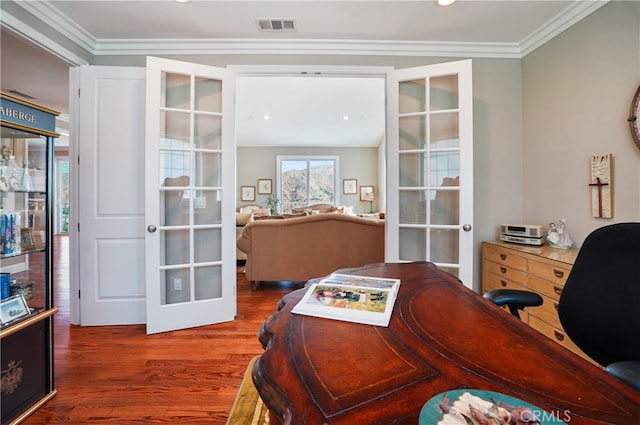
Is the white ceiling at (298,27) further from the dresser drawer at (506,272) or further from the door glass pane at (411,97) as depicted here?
the dresser drawer at (506,272)

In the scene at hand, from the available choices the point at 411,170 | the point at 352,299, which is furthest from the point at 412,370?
the point at 411,170

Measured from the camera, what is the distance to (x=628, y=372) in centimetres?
61

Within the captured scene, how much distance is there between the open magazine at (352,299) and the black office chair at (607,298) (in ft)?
1.65

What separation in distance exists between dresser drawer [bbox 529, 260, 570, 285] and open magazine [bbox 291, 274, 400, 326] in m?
1.28

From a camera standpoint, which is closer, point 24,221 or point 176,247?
point 24,221

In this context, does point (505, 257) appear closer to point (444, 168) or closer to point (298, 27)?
point (444, 168)

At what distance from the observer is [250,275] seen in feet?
11.5

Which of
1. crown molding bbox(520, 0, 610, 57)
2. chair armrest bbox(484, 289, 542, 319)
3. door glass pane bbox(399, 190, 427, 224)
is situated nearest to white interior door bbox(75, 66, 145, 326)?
door glass pane bbox(399, 190, 427, 224)

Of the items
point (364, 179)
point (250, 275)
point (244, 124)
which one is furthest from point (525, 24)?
point (364, 179)

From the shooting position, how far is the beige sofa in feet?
11.5

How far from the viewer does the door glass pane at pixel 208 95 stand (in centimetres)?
254

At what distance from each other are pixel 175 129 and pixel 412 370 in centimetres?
261

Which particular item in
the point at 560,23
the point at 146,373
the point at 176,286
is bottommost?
the point at 146,373

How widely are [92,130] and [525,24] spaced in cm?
376
